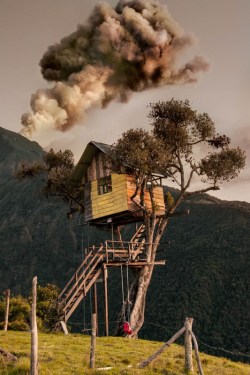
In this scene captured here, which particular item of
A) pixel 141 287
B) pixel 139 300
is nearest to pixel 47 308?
pixel 139 300

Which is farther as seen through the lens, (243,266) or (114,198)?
(243,266)

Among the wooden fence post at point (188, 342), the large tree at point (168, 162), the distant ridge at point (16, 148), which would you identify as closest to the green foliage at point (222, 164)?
the large tree at point (168, 162)

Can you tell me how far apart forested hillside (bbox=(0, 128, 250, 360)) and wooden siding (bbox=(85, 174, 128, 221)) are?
5.51 ft

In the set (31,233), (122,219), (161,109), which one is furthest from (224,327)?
(31,233)

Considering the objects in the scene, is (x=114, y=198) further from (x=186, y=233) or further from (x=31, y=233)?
(x=31, y=233)

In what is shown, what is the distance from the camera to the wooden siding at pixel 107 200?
106 ft

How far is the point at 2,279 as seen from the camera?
277ft

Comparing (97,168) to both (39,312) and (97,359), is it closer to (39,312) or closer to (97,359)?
(39,312)

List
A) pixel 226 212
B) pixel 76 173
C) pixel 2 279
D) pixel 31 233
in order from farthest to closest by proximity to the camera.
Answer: pixel 31 233
pixel 2 279
pixel 226 212
pixel 76 173

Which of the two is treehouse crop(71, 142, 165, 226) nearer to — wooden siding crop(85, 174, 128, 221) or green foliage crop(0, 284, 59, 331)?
wooden siding crop(85, 174, 128, 221)

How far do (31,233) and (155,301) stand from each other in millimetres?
42313

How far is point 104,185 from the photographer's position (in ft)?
111

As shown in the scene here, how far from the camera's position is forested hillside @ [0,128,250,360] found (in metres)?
52.3

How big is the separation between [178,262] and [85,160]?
34.0 meters
